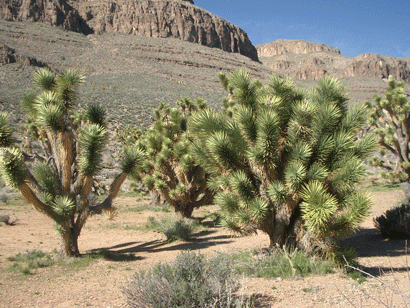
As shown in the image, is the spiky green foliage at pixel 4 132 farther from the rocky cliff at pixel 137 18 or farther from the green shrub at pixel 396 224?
the rocky cliff at pixel 137 18

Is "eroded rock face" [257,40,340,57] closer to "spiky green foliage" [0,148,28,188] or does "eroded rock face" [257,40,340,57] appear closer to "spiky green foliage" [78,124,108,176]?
"spiky green foliage" [78,124,108,176]

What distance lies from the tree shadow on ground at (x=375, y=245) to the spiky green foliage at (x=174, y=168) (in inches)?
224

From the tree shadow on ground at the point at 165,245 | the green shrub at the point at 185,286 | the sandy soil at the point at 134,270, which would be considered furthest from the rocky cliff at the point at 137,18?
the green shrub at the point at 185,286

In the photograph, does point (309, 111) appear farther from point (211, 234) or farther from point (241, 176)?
point (211, 234)

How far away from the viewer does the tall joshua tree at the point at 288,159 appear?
20.2 ft

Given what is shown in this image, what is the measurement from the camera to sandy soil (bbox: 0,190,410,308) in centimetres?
527

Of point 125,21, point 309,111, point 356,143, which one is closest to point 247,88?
point 309,111

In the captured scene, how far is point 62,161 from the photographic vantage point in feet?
27.7

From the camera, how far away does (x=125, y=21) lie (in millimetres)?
88125

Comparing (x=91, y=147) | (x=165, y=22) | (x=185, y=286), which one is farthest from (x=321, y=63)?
(x=185, y=286)

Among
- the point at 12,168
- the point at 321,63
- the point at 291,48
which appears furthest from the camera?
the point at 291,48

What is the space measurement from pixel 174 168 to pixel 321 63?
393 ft

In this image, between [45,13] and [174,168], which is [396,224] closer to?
[174,168]

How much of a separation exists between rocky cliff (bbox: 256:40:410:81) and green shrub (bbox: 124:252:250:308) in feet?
335
